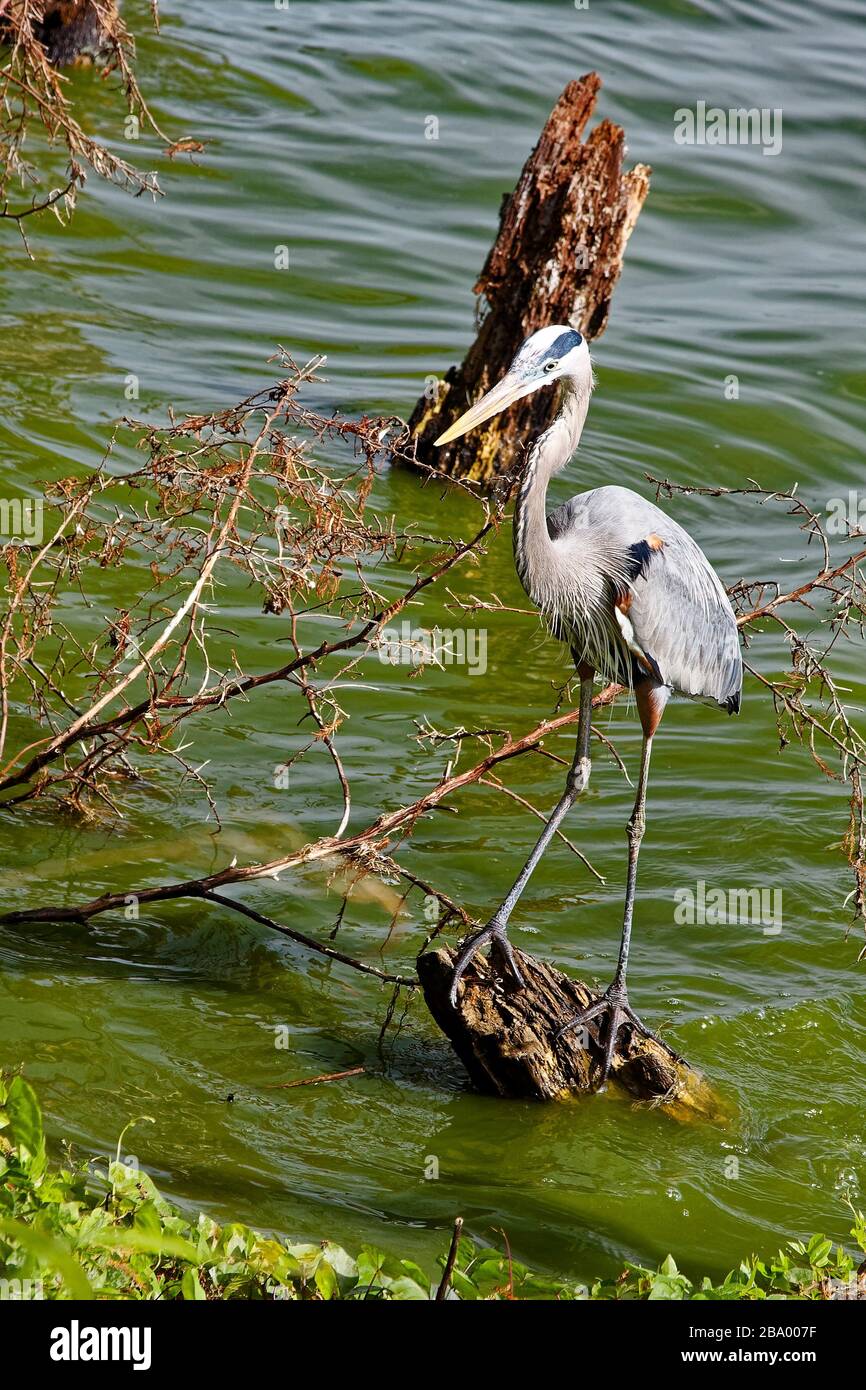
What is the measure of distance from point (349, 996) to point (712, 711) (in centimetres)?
417

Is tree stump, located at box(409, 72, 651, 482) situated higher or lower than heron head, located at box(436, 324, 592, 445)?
higher

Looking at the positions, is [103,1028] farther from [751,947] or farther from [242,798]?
[751,947]

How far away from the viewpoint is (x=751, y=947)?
730cm

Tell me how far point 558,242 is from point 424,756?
160 inches

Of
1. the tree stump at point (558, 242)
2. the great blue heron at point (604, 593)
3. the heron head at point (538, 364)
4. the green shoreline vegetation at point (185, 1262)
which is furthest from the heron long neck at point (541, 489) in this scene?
the tree stump at point (558, 242)

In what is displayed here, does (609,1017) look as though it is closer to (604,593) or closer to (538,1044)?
(538,1044)

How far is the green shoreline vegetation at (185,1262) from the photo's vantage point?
3.46 meters

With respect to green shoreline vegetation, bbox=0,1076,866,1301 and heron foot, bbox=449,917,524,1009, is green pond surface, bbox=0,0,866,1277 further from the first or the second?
green shoreline vegetation, bbox=0,1076,866,1301

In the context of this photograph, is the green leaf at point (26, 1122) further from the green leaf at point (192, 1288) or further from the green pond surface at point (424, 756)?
the green pond surface at point (424, 756)

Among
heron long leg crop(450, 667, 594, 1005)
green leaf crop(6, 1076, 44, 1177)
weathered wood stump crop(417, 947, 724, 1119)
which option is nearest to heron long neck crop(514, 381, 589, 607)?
heron long leg crop(450, 667, 594, 1005)

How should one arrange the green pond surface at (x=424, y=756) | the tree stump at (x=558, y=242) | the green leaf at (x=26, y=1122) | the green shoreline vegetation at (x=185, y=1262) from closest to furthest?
1. the green shoreline vegetation at (x=185, y=1262)
2. the green leaf at (x=26, y=1122)
3. the green pond surface at (x=424, y=756)
4. the tree stump at (x=558, y=242)

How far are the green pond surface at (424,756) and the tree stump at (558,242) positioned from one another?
115cm

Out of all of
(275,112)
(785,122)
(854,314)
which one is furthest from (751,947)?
(785,122)

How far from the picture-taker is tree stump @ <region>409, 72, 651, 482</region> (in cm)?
1064
